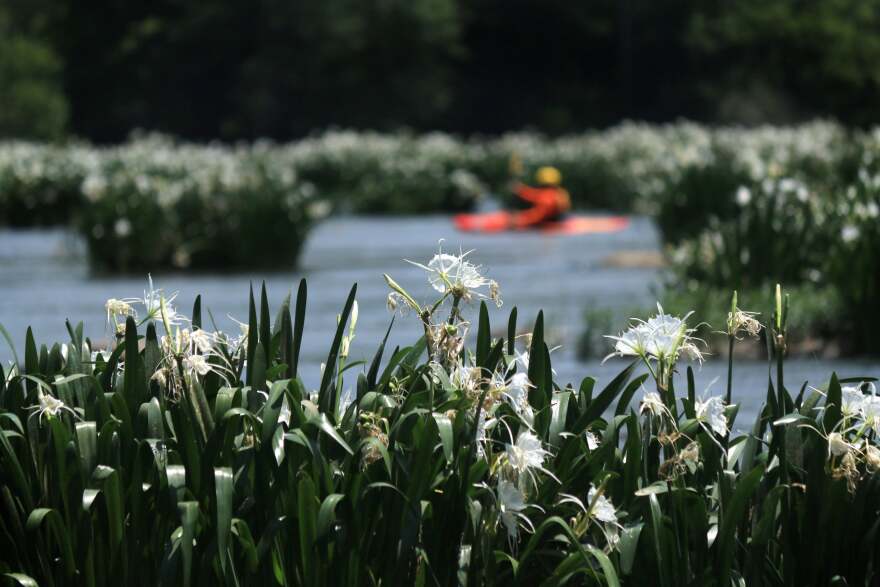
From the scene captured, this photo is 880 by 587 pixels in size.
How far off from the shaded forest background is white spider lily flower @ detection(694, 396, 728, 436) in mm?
52564

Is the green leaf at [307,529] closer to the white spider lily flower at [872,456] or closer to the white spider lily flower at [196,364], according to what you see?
the white spider lily flower at [196,364]

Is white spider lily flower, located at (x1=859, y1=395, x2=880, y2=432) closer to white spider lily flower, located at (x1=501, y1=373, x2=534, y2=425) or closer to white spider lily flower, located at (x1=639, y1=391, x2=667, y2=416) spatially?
white spider lily flower, located at (x1=639, y1=391, x2=667, y2=416)

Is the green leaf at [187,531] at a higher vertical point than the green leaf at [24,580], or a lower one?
Result: higher

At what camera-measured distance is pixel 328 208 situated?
18.4 meters

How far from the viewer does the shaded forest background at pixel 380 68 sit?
58500 mm

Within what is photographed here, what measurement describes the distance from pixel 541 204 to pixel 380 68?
120 ft

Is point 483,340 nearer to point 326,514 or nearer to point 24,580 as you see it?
point 326,514

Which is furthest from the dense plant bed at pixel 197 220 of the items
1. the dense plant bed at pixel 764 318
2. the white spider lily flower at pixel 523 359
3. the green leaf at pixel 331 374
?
the white spider lily flower at pixel 523 359

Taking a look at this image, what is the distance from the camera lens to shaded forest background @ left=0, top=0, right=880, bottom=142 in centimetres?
5850

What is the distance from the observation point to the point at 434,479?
333cm

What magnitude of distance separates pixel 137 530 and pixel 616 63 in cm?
6454

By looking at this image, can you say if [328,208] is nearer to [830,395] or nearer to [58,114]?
[830,395]

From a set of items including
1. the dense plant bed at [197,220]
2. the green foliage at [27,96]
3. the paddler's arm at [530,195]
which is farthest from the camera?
the green foliage at [27,96]

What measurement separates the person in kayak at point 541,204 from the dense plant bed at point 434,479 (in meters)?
21.0
